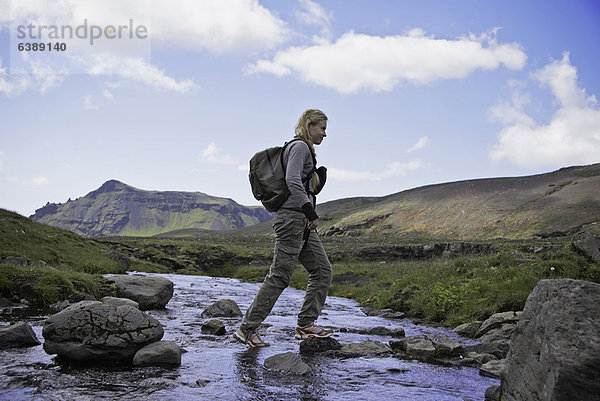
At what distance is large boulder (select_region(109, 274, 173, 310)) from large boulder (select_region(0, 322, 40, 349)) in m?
5.49

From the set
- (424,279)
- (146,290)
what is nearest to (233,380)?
(146,290)

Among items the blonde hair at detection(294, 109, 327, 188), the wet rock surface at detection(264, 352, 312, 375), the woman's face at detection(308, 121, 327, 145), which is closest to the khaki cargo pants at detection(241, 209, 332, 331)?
the blonde hair at detection(294, 109, 327, 188)

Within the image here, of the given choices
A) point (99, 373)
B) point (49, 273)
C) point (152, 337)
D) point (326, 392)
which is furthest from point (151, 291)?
point (326, 392)

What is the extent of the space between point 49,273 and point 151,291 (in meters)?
2.87

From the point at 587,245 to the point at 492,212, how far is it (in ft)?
201

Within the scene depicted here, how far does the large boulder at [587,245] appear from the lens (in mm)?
12543

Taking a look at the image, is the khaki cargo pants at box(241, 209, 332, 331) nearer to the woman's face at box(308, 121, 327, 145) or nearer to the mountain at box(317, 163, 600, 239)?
the woman's face at box(308, 121, 327, 145)

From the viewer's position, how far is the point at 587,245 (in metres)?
13.0

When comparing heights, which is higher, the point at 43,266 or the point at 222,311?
the point at 43,266

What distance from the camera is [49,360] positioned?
5559 mm

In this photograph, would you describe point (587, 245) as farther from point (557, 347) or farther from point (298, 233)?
point (557, 347)

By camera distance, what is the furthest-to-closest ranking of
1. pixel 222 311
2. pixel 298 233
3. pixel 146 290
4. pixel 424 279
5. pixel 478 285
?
pixel 424 279 → pixel 478 285 → pixel 146 290 → pixel 222 311 → pixel 298 233

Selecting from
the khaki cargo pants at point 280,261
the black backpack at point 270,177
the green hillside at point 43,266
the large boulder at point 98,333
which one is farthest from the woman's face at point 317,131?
the green hillside at point 43,266

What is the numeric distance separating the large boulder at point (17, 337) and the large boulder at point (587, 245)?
13840 mm
